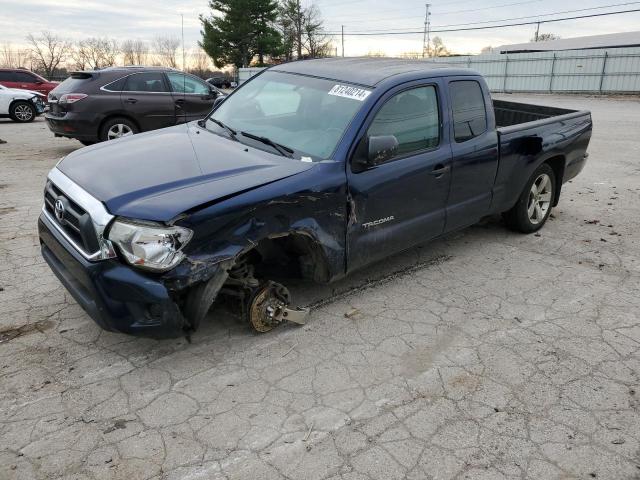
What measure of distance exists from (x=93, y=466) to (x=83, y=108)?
8307 mm

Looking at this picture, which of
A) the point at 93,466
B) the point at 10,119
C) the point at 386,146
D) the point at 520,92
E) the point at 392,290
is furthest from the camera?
the point at 520,92

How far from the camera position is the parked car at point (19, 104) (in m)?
16.1

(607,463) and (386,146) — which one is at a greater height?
(386,146)

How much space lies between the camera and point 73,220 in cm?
316

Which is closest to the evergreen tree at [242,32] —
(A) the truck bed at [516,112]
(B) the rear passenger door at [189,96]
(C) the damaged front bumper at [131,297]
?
(B) the rear passenger door at [189,96]

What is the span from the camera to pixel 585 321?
3.94m

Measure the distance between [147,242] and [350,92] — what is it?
199 cm

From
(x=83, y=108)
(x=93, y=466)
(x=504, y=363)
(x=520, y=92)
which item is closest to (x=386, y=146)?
(x=504, y=363)

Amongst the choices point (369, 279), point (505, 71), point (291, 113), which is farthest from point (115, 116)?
point (505, 71)

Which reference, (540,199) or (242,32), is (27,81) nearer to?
(540,199)

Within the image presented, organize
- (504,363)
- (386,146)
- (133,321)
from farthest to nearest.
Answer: (386,146) < (504,363) < (133,321)

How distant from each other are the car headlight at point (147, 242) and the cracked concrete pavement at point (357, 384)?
767 millimetres

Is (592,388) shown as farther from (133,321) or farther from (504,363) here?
(133,321)

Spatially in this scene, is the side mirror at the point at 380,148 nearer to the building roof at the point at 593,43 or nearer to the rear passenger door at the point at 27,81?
the rear passenger door at the point at 27,81
